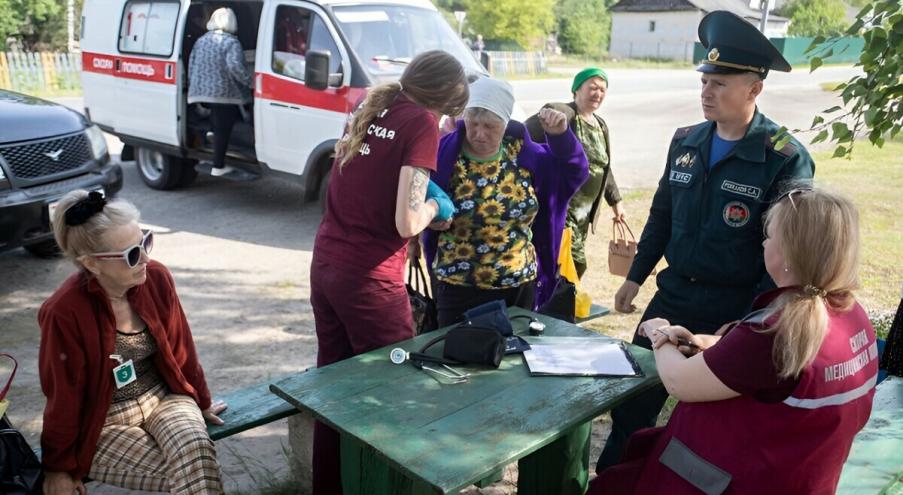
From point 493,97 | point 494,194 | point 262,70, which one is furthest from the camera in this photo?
point 262,70

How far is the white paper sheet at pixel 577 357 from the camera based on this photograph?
261cm

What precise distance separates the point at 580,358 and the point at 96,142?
15.6 ft

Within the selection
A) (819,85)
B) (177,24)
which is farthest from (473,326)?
(819,85)

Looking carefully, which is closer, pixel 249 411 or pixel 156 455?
pixel 156 455

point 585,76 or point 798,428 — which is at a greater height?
point 585,76

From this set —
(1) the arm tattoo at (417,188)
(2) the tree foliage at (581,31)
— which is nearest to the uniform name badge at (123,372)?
(1) the arm tattoo at (417,188)

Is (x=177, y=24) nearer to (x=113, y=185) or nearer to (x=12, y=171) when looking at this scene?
(x=113, y=185)

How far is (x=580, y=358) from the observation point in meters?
2.72

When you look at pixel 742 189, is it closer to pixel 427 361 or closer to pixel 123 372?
pixel 427 361

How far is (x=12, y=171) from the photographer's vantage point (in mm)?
5047

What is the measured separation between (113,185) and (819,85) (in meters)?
28.9

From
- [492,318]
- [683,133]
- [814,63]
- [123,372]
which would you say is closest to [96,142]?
[123,372]

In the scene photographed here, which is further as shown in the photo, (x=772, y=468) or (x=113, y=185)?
(x=113, y=185)

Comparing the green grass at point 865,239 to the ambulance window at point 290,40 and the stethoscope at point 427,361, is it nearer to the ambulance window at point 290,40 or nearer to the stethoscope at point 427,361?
the stethoscope at point 427,361
